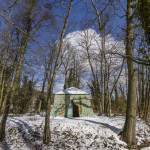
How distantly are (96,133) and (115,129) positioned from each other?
1.24 meters

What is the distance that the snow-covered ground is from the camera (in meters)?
14.6

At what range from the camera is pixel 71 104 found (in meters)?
24.7

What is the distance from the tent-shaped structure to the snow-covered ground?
630cm

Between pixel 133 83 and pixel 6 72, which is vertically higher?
pixel 6 72

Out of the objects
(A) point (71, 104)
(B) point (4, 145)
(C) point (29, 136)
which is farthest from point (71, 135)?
(A) point (71, 104)

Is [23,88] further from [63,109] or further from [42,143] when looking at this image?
[42,143]

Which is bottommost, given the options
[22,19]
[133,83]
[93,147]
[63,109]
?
[93,147]

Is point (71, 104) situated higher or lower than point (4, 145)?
higher

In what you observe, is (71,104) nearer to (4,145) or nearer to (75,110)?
(75,110)

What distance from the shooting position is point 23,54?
17.1 meters

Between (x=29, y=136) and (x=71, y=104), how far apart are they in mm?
9137

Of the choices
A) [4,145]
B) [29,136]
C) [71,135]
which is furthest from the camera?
[29,136]

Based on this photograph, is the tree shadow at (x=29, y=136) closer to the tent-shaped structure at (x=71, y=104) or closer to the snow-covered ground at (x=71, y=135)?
the snow-covered ground at (x=71, y=135)

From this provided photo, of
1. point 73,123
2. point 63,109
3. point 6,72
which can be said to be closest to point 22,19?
point 73,123
